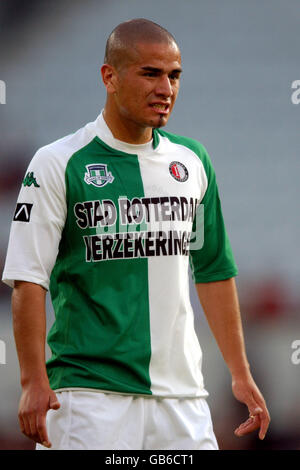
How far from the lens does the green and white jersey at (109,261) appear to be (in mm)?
2643

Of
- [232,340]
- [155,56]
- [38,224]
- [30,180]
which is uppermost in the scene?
[155,56]

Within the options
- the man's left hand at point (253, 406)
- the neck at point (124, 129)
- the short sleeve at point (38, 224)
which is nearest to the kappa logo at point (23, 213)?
the short sleeve at point (38, 224)

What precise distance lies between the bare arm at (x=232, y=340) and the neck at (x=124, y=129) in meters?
0.58

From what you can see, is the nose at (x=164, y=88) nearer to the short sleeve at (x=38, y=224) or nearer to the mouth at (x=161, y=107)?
the mouth at (x=161, y=107)

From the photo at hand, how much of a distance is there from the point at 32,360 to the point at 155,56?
3.34ft

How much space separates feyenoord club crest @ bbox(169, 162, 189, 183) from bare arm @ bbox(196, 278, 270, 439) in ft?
1.32

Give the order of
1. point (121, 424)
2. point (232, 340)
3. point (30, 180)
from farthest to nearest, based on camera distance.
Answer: point (232, 340)
point (30, 180)
point (121, 424)

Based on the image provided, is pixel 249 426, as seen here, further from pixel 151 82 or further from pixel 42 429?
pixel 151 82

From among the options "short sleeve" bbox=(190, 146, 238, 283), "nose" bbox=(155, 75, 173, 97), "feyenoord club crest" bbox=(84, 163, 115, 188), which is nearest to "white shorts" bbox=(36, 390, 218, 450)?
"short sleeve" bbox=(190, 146, 238, 283)

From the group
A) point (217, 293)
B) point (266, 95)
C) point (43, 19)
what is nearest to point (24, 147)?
point (43, 19)

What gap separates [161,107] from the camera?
269 centimetres

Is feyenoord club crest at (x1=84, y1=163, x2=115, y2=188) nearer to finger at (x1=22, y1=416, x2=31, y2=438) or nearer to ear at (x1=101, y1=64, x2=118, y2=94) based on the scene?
ear at (x1=101, y1=64, x2=118, y2=94)

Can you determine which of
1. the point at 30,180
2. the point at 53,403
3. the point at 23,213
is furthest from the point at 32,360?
the point at 30,180

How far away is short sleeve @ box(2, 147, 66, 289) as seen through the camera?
2.61 meters
